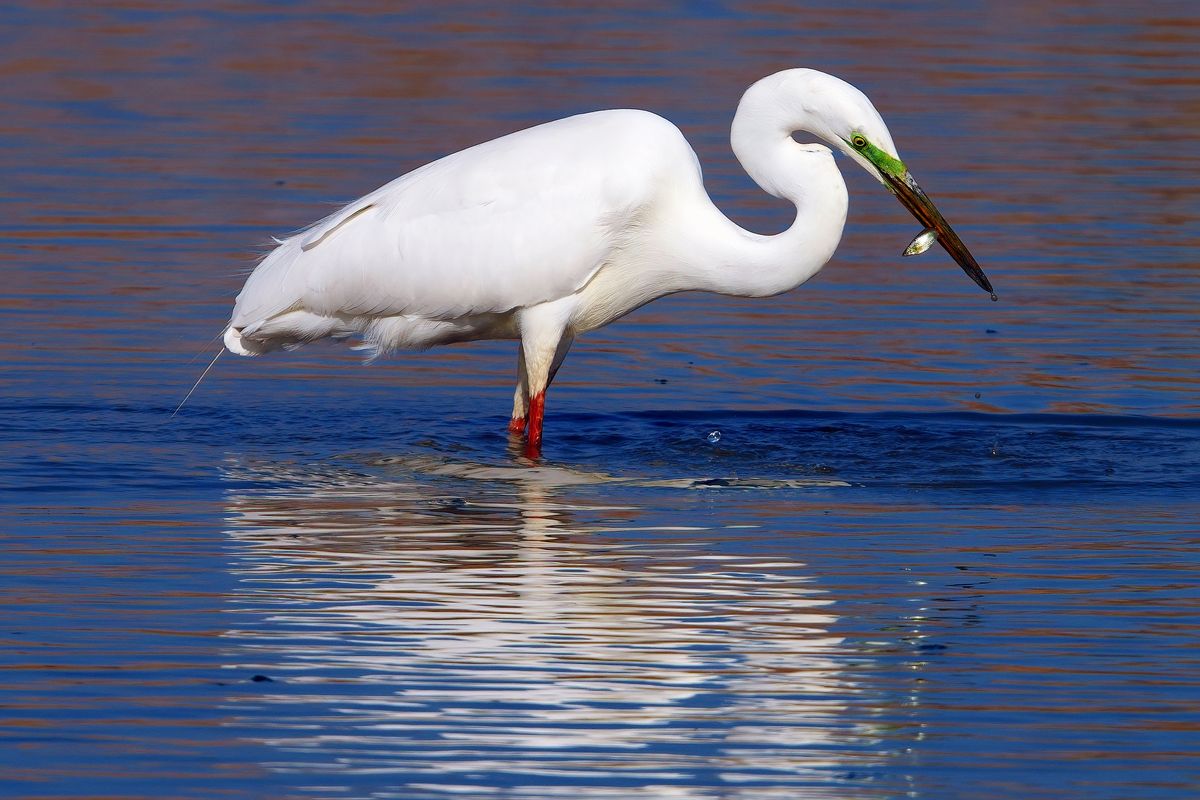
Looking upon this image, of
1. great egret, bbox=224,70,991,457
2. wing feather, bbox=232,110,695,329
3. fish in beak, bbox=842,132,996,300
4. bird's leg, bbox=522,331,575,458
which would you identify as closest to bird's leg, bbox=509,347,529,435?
great egret, bbox=224,70,991,457

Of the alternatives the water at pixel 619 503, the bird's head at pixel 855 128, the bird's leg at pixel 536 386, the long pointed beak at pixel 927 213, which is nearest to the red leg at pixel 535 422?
the bird's leg at pixel 536 386

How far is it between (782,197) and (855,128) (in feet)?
1.45

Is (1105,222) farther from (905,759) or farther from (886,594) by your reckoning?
(905,759)

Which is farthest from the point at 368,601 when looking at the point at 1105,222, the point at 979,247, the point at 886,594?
the point at 1105,222

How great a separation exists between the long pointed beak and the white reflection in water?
1.71 m

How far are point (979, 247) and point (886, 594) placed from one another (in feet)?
20.9

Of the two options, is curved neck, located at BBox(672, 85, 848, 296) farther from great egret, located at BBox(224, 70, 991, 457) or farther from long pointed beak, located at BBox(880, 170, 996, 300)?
long pointed beak, located at BBox(880, 170, 996, 300)

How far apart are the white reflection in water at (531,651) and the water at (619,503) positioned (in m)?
0.02

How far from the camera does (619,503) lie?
842cm

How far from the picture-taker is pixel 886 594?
279 inches

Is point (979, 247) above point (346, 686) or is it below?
above

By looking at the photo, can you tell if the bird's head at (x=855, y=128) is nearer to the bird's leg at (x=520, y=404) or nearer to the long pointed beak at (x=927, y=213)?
the long pointed beak at (x=927, y=213)

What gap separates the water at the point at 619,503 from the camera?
5.69m

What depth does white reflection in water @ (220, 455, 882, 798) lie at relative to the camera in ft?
18.1
